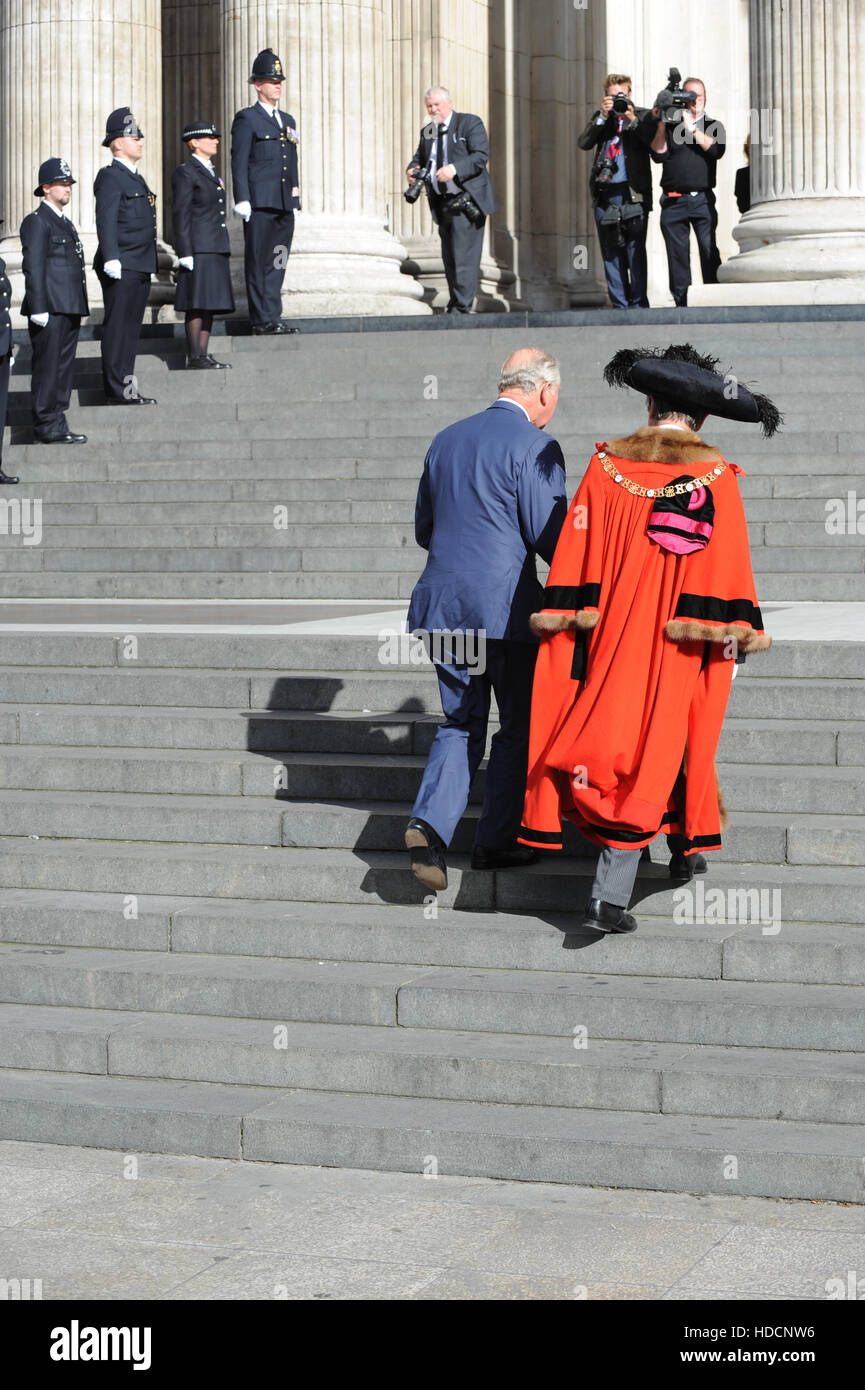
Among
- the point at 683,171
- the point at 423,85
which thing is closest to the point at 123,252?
the point at 683,171

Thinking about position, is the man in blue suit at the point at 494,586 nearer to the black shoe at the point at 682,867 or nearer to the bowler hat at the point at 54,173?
the black shoe at the point at 682,867

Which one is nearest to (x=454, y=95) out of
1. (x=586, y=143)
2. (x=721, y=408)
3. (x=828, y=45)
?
(x=586, y=143)

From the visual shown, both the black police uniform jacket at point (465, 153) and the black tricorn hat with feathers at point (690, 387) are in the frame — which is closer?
the black tricorn hat with feathers at point (690, 387)

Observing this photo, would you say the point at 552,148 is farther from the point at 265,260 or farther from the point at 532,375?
the point at 532,375

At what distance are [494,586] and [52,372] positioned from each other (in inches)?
331

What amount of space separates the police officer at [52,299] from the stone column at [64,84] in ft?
11.0

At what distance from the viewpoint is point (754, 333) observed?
1492 cm

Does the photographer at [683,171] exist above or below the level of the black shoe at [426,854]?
above

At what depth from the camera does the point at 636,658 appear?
646 centimetres

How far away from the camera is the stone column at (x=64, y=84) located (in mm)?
18547

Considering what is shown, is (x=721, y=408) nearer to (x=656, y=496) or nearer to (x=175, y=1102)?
(x=656, y=496)

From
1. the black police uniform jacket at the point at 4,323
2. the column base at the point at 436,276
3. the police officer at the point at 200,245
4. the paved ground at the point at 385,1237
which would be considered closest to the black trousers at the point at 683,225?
the column base at the point at 436,276

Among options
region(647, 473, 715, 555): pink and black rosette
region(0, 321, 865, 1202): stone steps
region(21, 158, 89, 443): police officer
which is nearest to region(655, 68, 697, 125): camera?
region(21, 158, 89, 443): police officer

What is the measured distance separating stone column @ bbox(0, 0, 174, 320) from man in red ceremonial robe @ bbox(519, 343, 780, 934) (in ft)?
41.8
